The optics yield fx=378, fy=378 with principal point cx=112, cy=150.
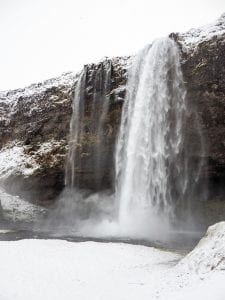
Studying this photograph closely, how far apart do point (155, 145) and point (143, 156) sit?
45.6 inches

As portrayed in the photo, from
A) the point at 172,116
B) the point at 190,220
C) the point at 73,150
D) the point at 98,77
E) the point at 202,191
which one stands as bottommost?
the point at 190,220

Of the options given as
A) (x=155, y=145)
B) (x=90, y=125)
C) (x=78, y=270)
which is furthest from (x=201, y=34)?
(x=78, y=270)

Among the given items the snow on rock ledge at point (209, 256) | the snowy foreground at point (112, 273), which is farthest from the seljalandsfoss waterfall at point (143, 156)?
the snow on rock ledge at point (209, 256)

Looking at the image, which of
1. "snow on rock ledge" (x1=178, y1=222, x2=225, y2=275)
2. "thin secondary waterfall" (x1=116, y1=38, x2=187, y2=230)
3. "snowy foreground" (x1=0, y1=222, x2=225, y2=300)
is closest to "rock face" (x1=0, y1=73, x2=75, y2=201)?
"thin secondary waterfall" (x1=116, y1=38, x2=187, y2=230)

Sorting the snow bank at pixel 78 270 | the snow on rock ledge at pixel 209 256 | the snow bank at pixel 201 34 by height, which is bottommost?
the snow bank at pixel 78 270

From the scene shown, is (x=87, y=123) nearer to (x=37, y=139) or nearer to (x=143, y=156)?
(x=37, y=139)

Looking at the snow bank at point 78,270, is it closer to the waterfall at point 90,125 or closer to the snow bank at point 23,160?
the waterfall at point 90,125

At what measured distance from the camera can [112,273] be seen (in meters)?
12.2

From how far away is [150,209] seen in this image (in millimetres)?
26625

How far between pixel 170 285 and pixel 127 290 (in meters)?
1.20

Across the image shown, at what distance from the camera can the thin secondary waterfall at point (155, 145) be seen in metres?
26.6

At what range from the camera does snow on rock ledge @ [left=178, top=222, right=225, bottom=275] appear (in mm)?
10198

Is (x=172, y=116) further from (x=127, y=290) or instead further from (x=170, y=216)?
(x=127, y=290)

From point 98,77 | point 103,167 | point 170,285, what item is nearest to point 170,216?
point 103,167
